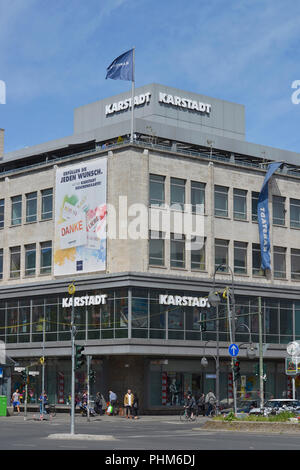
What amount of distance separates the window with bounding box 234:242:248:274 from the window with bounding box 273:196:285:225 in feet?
12.6

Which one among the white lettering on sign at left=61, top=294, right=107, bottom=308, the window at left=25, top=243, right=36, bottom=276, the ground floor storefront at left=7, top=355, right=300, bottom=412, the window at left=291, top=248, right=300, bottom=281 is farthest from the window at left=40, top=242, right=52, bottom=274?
the window at left=291, top=248, right=300, bottom=281

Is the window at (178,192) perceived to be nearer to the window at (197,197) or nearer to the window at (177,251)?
the window at (197,197)

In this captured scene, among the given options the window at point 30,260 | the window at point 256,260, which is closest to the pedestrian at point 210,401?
the window at point 256,260

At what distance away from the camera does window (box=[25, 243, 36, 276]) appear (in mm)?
66750

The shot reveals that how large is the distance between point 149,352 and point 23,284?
44.2 ft

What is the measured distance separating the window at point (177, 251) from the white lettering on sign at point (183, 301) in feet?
7.89

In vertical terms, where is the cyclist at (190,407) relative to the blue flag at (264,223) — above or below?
below

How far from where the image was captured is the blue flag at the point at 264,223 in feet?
217

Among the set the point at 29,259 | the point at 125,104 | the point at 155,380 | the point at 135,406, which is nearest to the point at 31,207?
the point at 29,259

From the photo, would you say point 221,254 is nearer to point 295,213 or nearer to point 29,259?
point 295,213

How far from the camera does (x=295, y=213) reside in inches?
2751

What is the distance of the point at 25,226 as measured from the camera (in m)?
67.9

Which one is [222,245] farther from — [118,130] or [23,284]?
[23,284]
